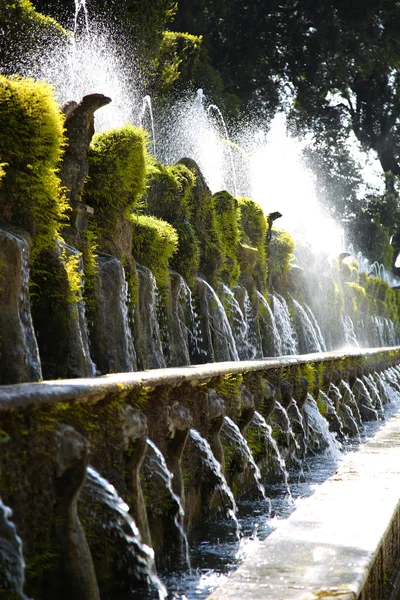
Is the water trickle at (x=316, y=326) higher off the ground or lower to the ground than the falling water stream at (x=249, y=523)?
higher

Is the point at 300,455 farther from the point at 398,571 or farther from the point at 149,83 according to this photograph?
the point at 149,83

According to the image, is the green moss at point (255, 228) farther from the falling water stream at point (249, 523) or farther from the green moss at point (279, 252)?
the falling water stream at point (249, 523)

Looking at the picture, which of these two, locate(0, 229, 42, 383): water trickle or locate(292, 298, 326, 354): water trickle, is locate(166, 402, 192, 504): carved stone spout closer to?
locate(0, 229, 42, 383): water trickle

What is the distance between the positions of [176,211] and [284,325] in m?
5.26

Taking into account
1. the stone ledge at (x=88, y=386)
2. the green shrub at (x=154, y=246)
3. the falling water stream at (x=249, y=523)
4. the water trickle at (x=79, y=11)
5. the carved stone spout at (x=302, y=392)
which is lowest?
the falling water stream at (x=249, y=523)

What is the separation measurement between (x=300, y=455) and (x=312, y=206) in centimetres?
3056

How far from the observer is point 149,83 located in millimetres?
21797

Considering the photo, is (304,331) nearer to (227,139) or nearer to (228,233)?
(228,233)

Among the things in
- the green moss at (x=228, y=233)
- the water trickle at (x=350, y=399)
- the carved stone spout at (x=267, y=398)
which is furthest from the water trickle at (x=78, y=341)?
the water trickle at (x=350, y=399)

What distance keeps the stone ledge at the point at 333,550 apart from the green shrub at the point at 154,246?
3.52m

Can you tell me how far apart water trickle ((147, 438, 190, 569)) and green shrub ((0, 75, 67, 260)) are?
1.72 m

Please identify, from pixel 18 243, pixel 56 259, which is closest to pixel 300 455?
pixel 56 259

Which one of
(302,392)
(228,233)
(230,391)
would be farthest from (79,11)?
(230,391)

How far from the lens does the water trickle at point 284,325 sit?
1427 centimetres
